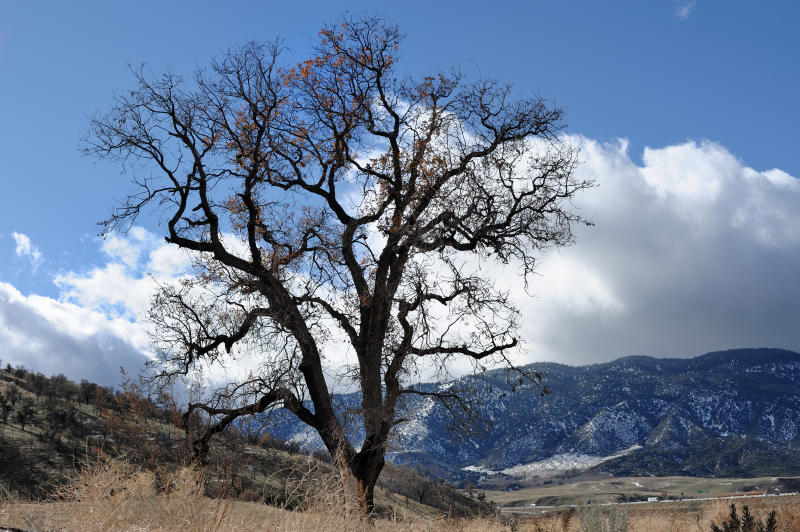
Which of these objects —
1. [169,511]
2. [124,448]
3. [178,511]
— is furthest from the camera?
[124,448]

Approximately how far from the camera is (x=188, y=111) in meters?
15.6

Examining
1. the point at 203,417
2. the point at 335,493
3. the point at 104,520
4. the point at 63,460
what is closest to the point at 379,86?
the point at 203,417

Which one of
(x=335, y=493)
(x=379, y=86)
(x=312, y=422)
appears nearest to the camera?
(x=335, y=493)

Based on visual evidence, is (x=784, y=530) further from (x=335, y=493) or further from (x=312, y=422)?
(x=312, y=422)

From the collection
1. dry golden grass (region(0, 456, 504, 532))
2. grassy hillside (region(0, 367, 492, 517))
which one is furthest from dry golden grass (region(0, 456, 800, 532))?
grassy hillside (region(0, 367, 492, 517))

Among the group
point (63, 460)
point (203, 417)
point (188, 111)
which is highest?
point (188, 111)

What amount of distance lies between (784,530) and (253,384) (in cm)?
1165

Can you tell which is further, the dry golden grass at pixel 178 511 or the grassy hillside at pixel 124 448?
the grassy hillside at pixel 124 448

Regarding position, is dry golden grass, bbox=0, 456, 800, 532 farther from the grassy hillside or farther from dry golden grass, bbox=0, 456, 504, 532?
the grassy hillside

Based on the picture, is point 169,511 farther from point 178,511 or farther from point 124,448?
point 124,448

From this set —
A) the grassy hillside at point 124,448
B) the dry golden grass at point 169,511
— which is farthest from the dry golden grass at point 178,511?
the grassy hillside at point 124,448

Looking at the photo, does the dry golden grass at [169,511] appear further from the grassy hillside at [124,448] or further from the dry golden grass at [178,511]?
the grassy hillside at [124,448]

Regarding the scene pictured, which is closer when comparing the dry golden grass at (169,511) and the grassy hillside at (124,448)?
the dry golden grass at (169,511)

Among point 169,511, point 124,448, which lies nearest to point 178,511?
point 169,511
